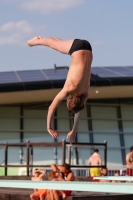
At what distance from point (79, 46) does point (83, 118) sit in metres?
18.7

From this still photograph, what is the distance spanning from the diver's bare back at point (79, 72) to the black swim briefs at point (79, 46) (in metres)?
0.05

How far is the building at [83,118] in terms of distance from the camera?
77.4 ft

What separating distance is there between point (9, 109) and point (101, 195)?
15144 millimetres

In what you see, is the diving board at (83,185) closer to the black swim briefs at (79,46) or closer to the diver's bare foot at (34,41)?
the black swim briefs at (79,46)

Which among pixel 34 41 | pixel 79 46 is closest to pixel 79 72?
pixel 79 46

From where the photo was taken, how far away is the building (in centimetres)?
2358

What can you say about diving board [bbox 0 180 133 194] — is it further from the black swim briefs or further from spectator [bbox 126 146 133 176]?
spectator [bbox 126 146 133 176]

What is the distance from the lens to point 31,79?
23922 mm

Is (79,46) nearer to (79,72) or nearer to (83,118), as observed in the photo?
(79,72)

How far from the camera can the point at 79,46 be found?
23.8 feet

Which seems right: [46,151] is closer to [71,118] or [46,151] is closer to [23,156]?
[23,156]

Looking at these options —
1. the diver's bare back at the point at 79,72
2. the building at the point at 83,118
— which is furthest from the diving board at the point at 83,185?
the building at the point at 83,118

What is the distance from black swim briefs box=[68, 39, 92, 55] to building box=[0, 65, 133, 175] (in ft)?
52.0

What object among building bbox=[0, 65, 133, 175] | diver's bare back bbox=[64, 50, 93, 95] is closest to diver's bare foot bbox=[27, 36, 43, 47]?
diver's bare back bbox=[64, 50, 93, 95]
